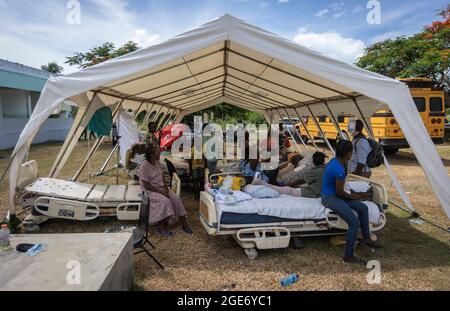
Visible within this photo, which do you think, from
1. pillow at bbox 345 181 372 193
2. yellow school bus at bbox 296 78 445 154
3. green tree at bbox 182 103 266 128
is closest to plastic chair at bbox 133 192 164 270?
pillow at bbox 345 181 372 193

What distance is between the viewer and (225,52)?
18.0 feet

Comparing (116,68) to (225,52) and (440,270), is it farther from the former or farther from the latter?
(440,270)

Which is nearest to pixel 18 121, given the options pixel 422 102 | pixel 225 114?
pixel 225 114

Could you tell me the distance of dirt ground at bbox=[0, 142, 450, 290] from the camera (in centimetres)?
367

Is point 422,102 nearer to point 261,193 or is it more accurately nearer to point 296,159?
point 296,159

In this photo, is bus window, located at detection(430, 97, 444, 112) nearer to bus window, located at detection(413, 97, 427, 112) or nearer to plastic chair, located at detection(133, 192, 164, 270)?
bus window, located at detection(413, 97, 427, 112)

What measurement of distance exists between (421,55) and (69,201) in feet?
66.4

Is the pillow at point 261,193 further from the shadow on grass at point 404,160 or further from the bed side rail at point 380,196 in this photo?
the shadow on grass at point 404,160

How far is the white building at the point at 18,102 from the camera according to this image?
16891 mm

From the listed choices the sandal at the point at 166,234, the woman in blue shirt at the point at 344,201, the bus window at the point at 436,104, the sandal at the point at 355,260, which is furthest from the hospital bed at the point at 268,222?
the bus window at the point at 436,104

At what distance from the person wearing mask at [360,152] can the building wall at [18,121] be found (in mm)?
17576

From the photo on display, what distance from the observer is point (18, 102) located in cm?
1962

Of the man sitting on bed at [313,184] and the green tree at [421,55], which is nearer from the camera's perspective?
the man sitting on bed at [313,184]
